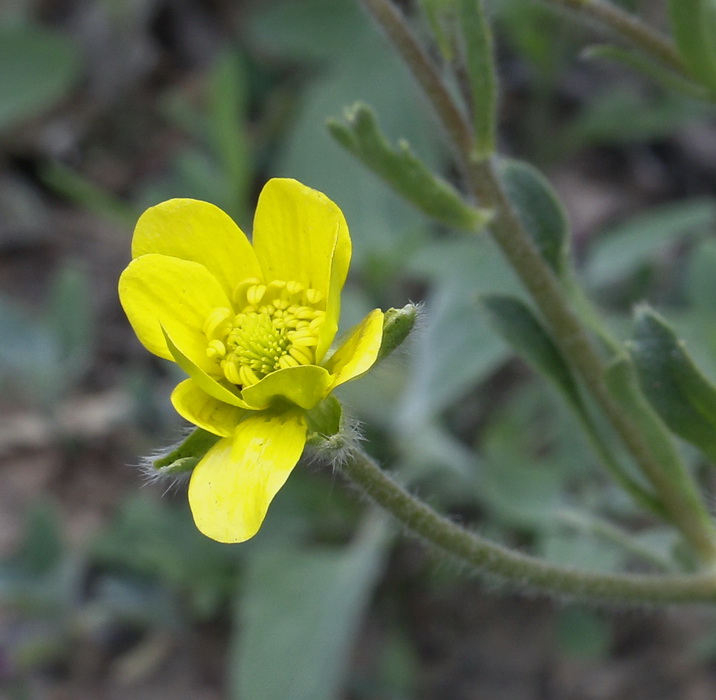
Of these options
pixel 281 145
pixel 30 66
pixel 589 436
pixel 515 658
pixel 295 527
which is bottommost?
pixel 515 658

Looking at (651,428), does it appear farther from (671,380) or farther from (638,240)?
(638,240)

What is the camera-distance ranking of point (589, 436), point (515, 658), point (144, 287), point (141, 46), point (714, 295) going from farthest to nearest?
point (141, 46) → point (515, 658) → point (714, 295) → point (589, 436) → point (144, 287)

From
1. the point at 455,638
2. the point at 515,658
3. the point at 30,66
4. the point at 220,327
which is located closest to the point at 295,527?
the point at 455,638

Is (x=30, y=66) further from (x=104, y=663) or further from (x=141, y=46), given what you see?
(x=104, y=663)

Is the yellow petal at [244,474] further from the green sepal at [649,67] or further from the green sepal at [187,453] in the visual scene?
the green sepal at [649,67]

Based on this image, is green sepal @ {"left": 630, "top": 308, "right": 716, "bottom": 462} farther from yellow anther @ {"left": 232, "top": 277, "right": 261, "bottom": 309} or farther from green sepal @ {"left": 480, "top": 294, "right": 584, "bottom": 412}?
yellow anther @ {"left": 232, "top": 277, "right": 261, "bottom": 309}

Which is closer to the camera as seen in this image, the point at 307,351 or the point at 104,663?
the point at 307,351

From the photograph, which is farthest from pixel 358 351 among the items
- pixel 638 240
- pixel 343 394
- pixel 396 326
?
pixel 638 240
